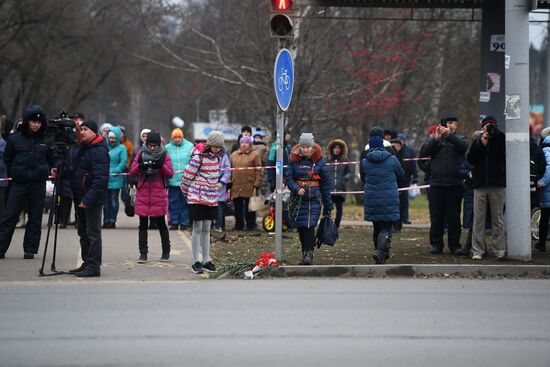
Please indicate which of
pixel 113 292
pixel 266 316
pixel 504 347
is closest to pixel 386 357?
pixel 504 347

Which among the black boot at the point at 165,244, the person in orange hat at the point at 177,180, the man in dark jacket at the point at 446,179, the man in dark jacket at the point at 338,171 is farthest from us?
the man in dark jacket at the point at 338,171

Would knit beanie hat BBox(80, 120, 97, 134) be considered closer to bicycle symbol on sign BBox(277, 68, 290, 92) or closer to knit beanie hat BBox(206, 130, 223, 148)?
knit beanie hat BBox(206, 130, 223, 148)

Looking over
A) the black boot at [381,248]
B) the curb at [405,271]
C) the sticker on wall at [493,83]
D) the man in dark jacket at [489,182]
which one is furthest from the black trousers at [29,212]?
the sticker on wall at [493,83]

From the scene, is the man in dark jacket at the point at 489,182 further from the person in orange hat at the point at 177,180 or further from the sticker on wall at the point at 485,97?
the person in orange hat at the point at 177,180

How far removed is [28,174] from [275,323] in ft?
20.8

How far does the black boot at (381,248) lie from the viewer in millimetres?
14148

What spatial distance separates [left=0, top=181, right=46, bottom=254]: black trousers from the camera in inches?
584

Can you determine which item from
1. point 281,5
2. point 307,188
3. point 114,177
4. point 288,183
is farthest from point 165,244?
point 114,177

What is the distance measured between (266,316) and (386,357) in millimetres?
2041

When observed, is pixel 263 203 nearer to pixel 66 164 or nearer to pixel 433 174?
pixel 433 174

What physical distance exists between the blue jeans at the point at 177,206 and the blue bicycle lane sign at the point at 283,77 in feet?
20.7

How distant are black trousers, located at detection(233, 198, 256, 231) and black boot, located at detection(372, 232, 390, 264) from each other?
20.5 ft

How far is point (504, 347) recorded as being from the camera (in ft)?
28.9

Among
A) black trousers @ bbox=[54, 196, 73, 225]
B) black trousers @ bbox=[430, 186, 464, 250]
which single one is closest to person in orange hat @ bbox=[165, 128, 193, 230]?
black trousers @ bbox=[54, 196, 73, 225]
